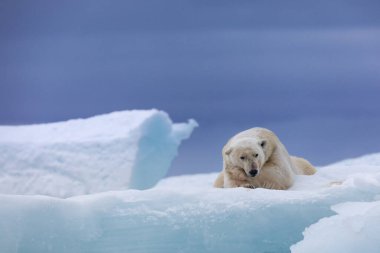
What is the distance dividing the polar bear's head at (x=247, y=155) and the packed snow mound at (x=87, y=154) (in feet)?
12.6

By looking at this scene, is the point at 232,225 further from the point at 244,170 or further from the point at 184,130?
the point at 184,130

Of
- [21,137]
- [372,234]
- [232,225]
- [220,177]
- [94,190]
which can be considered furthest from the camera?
[21,137]

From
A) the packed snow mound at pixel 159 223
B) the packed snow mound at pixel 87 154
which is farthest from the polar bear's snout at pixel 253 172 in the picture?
the packed snow mound at pixel 87 154

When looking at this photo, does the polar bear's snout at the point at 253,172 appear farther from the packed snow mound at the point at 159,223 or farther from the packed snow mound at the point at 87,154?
the packed snow mound at the point at 87,154

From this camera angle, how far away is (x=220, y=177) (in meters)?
4.49

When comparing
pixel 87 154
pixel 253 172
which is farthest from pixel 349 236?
pixel 87 154

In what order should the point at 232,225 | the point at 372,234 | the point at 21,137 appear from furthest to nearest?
the point at 21,137 → the point at 232,225 → the point at 372,234

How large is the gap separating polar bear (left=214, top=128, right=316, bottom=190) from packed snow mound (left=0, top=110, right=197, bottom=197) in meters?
3.76

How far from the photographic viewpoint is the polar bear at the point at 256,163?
3.85 meters

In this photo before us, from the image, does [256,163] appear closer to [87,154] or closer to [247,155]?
[247,155]

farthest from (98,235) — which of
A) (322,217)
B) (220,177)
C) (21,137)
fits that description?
(21,137)

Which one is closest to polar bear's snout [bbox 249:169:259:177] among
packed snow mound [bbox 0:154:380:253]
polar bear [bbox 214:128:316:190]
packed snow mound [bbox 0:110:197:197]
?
polar bear [bbox 214:128:316:190]

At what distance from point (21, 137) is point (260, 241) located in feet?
19.9

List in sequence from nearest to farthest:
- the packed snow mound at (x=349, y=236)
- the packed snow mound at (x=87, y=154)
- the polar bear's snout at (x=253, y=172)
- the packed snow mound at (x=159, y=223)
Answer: the packed snow mound at (x=349, y=236)
the packed snow mound at (x=159, y=223)
the polar bear's snout at (x=253, y=172)
the packed snow mound at (x=87, y=154)
